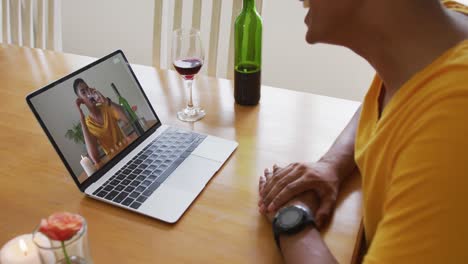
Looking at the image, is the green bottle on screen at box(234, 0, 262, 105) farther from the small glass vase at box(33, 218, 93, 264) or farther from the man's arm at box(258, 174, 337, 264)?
the small glass vase at box(33, 218, 93, 264)

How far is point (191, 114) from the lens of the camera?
47.3 inches

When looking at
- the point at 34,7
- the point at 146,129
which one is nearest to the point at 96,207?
the point at 146,129

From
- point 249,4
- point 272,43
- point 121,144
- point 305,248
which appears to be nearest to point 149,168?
point 121,144

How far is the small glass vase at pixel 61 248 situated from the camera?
63 centimetres

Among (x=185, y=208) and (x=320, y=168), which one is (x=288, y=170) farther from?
(x=185, y=208)

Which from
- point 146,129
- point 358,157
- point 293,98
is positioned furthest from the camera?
point 293,98

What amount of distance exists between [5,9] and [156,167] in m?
1.39

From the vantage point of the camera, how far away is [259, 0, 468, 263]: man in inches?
22.0

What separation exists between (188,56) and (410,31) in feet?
2.11

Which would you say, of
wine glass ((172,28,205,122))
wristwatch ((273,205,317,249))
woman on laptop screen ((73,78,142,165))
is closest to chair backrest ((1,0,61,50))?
wine glass ((172,28,205,122))

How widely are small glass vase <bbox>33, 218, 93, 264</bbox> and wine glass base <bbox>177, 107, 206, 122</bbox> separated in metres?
0.55

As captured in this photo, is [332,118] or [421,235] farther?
[332,118]

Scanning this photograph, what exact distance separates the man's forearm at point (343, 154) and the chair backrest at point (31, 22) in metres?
1.36

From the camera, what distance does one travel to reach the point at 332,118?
3.91 ft
